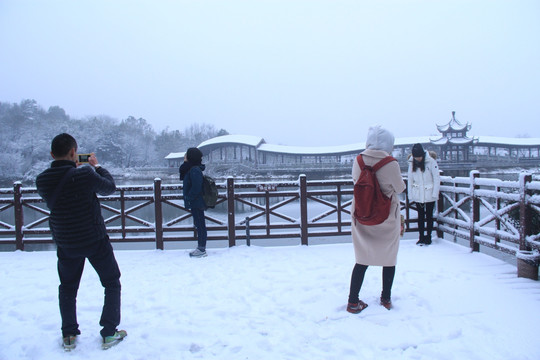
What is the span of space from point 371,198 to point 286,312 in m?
1.13

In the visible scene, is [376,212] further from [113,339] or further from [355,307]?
[113,339]

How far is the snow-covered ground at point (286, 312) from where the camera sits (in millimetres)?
2082

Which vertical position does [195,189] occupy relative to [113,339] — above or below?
above

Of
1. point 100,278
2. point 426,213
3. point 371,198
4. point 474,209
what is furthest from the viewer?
point 426,213

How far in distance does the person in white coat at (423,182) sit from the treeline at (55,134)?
38503mm

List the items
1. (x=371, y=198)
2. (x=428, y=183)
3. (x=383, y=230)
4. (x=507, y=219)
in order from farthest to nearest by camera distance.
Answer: (x=428, y=183), (x=507, y=219), (x=383, y=230), (x=371, y=198)

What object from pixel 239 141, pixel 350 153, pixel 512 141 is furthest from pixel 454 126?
pixel 239 141

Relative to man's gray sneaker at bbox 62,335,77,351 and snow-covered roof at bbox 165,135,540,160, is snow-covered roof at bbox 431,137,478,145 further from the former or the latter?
man's gray sneaker at bbox 62,335,77,351

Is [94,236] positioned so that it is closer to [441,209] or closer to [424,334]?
[424,334]

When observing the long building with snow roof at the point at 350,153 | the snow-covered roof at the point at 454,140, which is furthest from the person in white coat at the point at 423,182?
the snow-covered roof at the point at 454,140

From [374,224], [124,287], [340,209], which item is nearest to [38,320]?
[124,287]

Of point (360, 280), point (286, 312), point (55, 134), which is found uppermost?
point (55, 134)

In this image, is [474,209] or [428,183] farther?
[428,183]

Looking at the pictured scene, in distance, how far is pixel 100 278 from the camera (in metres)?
2.13
